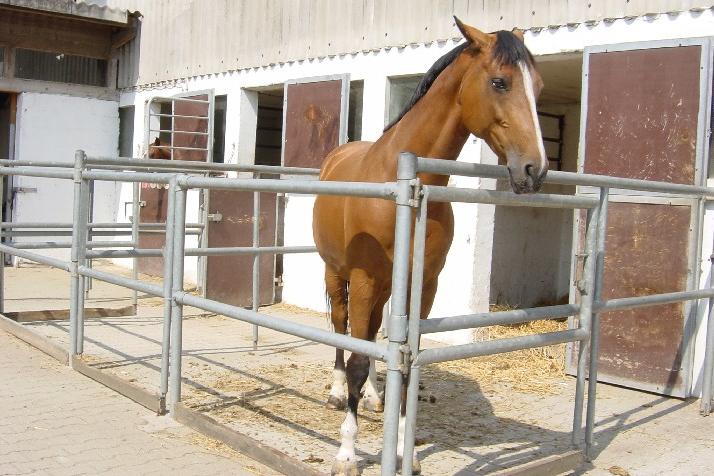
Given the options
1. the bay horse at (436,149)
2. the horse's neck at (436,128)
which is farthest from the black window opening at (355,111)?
the horse's neck at (436,128)

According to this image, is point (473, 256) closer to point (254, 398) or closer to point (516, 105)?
point (254, 398)

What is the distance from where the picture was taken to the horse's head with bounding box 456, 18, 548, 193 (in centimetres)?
253

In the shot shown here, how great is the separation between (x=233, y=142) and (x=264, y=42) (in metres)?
1.23

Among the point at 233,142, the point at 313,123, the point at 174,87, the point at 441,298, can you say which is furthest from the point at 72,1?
the point at 441,298

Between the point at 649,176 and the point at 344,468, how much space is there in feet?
10.3

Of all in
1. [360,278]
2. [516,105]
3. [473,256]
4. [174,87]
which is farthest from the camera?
[174,87]

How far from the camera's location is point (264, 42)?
27.7 ft

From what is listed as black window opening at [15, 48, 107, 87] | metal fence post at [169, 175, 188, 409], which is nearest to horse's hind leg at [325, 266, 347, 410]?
metal fence post at [169, 175, 188, 409]

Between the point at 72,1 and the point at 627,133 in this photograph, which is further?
the point at 72,1

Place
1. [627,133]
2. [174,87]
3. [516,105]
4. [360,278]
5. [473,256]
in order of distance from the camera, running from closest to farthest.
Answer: [516,105]
[360,278]
[627,133]
[473,256]
[174,87]

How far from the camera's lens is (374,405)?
4.20 metres

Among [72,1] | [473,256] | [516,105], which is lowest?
[473,256]

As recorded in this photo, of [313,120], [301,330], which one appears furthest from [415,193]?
[313,120]

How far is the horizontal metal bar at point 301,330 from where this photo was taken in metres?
2.52
